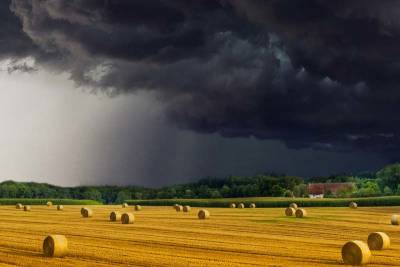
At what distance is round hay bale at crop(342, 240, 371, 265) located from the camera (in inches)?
832

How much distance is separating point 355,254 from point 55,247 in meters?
10.8

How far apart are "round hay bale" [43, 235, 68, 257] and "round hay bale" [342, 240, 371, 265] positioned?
33.7 ft

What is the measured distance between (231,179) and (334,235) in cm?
13457

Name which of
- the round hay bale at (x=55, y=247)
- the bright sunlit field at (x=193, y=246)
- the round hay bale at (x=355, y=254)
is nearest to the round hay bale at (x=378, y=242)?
the bright sunlit field at (x=193, y=246)

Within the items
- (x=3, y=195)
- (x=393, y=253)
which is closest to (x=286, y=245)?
(x=393, y=253)

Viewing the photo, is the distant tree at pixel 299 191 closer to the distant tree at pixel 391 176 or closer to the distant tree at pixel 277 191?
the distant tree at pixel 277 191

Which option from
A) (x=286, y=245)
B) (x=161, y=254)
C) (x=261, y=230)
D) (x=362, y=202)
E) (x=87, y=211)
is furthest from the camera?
(x=362, y=202)

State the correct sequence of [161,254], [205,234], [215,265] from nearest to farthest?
[215,265] < [161,254] < [205,234]

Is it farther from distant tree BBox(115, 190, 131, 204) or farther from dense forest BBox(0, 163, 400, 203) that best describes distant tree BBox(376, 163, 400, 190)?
distant tree BBox(115, 190, 131, 204)

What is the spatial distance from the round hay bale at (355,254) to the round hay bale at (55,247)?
10271 mm

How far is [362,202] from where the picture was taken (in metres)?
80.4

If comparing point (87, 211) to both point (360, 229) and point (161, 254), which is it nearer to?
point (360, 229)

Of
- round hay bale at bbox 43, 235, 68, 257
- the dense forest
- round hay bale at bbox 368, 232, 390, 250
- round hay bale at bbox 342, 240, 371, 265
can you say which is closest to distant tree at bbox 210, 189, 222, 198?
the dense forest

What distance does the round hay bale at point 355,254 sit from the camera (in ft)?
69.4
